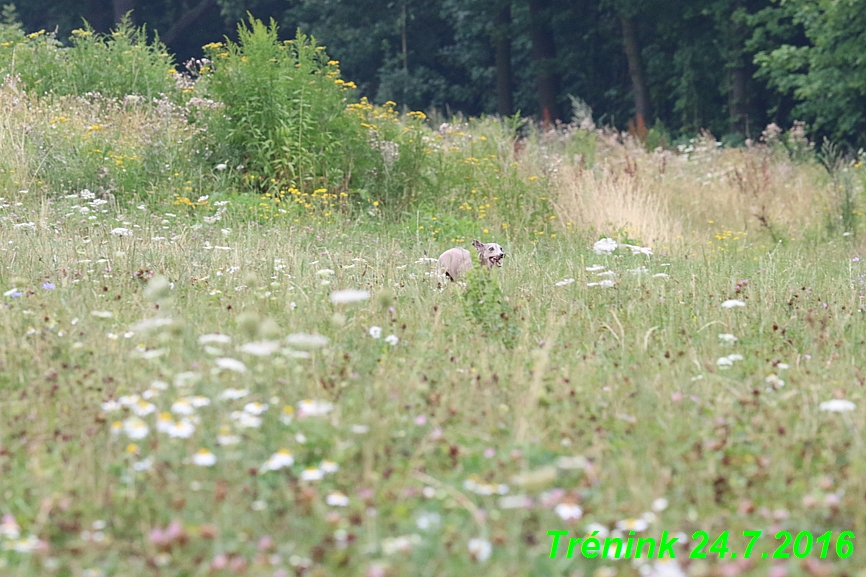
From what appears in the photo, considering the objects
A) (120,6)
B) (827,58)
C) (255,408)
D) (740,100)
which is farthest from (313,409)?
(120,6)

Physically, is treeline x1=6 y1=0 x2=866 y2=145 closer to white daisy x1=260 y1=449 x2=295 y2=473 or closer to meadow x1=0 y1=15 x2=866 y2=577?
meadow x1=0 y1=15 x2=866 y2=577

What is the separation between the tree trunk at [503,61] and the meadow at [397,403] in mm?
18427

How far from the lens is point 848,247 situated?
8.40 m

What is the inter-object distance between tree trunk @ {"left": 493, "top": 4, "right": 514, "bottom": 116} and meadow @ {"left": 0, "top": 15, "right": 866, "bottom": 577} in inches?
725

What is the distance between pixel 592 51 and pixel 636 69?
4.86 meters

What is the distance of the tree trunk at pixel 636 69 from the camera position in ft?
72.1

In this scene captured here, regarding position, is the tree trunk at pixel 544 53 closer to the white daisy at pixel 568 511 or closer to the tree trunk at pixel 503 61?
the tree trunk at pixel 503 61

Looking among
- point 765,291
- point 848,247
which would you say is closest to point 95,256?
point 765,291

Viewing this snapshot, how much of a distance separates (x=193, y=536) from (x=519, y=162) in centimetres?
841

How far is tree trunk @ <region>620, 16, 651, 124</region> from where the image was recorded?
72.1ft

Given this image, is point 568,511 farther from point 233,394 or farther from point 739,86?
point 739,86

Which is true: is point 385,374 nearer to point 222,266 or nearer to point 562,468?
point 562,468

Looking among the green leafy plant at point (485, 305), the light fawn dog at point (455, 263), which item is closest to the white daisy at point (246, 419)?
the green leafy plant at point (485, 305)

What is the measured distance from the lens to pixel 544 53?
82.8 feet
